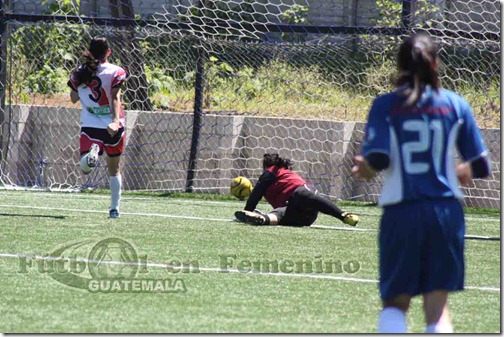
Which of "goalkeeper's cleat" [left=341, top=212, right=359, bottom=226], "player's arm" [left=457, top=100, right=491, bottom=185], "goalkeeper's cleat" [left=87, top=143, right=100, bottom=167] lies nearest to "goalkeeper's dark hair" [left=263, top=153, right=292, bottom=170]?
"goalkeeper's cleat" [left=341, top=212, right=359, bottom=226]

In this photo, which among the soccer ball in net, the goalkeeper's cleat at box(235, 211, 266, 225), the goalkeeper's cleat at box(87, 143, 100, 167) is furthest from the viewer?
the soccer ball in net

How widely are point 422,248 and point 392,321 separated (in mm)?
307

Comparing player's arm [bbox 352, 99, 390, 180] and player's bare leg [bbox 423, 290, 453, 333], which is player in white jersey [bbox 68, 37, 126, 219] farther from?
player's bare leg [bbox 423, 290, 453, 333]

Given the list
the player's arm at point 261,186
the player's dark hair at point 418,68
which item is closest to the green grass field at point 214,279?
the player's arm at point 261,186

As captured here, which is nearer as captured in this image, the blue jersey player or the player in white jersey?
the blue jersey player

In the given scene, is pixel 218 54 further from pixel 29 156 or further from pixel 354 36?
pixel 29 156

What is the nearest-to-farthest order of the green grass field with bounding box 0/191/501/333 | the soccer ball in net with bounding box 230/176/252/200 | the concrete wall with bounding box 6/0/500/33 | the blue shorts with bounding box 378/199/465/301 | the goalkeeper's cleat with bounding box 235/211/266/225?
the blue shorts with bounding box 378/199/465/301
the green grass field with bounding box 0/191/501/333
the goalkeeper's cleat with bounding box 235/211/266/225
the soccer ball in net with bounding box 230/176/252/200
the concrete wall with bounding box 6/0/500/33

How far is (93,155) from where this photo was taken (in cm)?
1017

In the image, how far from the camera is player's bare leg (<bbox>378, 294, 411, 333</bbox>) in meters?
4.12

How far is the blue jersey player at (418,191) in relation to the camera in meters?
4.11

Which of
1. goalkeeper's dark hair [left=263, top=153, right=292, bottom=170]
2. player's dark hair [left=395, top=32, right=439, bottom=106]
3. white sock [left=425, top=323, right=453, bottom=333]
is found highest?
player's dark hair [left=395, top=32, right=439, bottom=106]

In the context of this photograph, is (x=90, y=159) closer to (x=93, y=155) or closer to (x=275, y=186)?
(x=93, y=155)

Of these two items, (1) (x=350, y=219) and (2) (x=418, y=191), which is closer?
(2) (x=418, y=191)

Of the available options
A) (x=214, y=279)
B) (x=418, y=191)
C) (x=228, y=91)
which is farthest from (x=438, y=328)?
(x=228, y=91)
